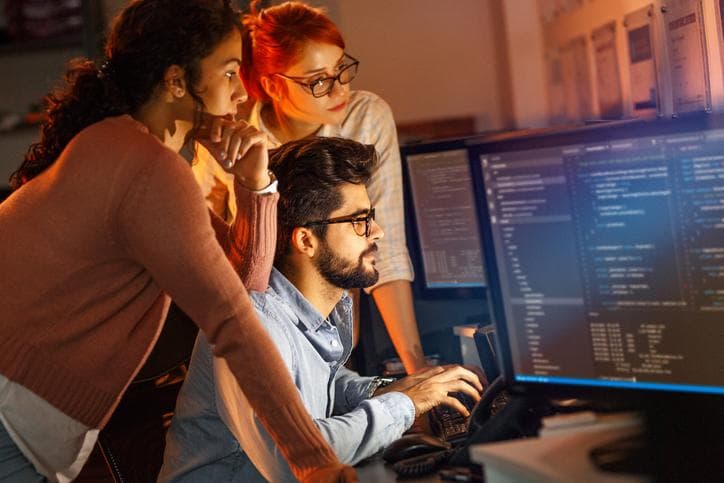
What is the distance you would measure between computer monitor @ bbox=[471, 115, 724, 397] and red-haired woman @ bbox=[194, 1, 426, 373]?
2.64ft

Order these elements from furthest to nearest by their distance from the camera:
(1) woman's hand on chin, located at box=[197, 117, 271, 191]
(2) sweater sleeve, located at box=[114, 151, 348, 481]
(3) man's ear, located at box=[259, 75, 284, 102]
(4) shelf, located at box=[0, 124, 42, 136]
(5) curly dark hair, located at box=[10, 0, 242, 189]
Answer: (4) shelf, located at box=[0, 124, 42, 136]
(3) man's ear, located at box=[259, 75, 284, 102]
(1) woman's hand on chin, located at box=[197, 117, 271, 191]
(5) curly dark hair, located at box=[10, 0, 242, 189]
(2) sweater sleeve, located at box=[114, 151, 348, 481]

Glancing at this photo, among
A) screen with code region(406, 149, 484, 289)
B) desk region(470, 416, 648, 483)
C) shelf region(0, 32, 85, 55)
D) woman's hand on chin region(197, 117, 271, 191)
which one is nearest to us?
desk region(470, 416, 648, 483)

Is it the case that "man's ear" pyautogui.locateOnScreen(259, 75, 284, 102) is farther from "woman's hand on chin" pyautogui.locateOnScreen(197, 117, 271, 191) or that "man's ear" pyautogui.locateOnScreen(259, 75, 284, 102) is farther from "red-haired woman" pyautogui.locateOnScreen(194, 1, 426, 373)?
"woman's hand on chin" pyautogui.locateOnScreen(197, 117, 271, 191)

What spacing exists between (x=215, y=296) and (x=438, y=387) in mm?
590

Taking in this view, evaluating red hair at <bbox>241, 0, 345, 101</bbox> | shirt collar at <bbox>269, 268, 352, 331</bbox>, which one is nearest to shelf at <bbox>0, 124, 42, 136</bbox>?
red hair at <bbox>241, 0, 345, 101</bbox>

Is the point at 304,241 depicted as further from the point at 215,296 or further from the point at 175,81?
the point at 215,296

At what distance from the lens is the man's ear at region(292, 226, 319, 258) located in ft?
6.52

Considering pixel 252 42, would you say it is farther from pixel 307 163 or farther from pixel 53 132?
pixel 53 132

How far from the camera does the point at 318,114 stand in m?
2.28

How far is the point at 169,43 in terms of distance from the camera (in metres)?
1.59

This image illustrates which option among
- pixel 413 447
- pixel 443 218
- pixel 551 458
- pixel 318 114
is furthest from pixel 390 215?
pixel 551 458

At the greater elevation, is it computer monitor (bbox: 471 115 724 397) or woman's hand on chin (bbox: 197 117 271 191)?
woman's hand on chin (bbox: 197 117 271 191)

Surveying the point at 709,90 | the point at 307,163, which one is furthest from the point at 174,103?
the point at 709,90

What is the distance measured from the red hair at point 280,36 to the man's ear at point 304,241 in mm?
456
